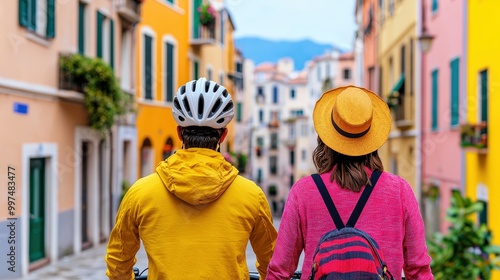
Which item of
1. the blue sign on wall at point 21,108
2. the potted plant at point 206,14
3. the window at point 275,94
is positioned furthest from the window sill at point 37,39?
the window at point 275,94

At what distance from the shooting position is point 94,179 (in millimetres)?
16016

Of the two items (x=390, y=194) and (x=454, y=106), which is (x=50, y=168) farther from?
(x=390, y=194)

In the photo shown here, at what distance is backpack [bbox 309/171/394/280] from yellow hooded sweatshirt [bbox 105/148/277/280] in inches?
17.0

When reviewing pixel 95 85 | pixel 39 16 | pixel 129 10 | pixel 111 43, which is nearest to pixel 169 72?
pixel 129 10

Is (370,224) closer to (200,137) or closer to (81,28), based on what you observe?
(200,137)

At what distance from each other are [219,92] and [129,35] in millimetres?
15610

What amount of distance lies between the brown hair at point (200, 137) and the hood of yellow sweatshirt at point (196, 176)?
0.09 m

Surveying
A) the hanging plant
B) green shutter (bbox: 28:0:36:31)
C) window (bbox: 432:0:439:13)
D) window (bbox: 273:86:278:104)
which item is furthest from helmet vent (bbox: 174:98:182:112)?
window (bbox: 273:86:278:104)

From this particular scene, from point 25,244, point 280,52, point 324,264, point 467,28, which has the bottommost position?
point 25,244

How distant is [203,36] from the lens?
25.5m

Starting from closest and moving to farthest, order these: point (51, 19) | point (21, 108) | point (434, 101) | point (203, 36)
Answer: point (21, 108) → point (51, 19) → point (434, 101) → point (203, 36)

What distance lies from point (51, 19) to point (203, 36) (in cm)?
1271

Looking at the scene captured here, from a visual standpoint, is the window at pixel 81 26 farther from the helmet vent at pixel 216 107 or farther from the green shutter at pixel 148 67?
the helmet vent at pixel 216 107

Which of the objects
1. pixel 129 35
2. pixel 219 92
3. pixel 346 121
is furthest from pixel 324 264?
pixel 129 35
